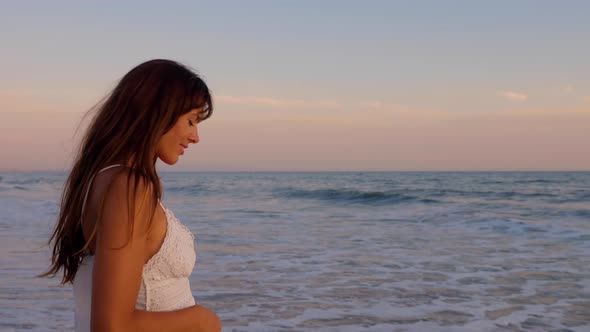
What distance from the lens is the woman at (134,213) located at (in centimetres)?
159

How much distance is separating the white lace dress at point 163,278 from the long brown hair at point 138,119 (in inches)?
5.8

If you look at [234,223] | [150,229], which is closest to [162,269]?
[150,229]

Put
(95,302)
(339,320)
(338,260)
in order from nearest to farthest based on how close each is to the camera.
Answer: (95,302)
(339,320)
(338,260)

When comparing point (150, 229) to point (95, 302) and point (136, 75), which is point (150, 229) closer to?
point (95, 302)

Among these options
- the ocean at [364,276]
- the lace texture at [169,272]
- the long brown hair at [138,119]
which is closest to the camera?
the long brown hair at [138,119]

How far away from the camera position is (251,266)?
912 centimetres

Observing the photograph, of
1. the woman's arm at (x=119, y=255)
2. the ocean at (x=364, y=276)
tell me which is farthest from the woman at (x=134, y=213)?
the ocean at (x=364, y=276)

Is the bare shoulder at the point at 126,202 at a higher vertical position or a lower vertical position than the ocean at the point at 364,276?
higher

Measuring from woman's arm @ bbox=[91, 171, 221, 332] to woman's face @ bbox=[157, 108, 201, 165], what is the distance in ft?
0.65

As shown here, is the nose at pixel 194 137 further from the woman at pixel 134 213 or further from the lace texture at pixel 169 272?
the lace texture at pixel 169 272

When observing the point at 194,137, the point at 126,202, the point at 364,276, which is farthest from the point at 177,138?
the point at 364,276

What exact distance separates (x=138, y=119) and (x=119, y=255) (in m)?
0.36

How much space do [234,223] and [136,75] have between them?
1435 centimetres

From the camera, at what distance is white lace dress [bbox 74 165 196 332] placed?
1.82 metres
